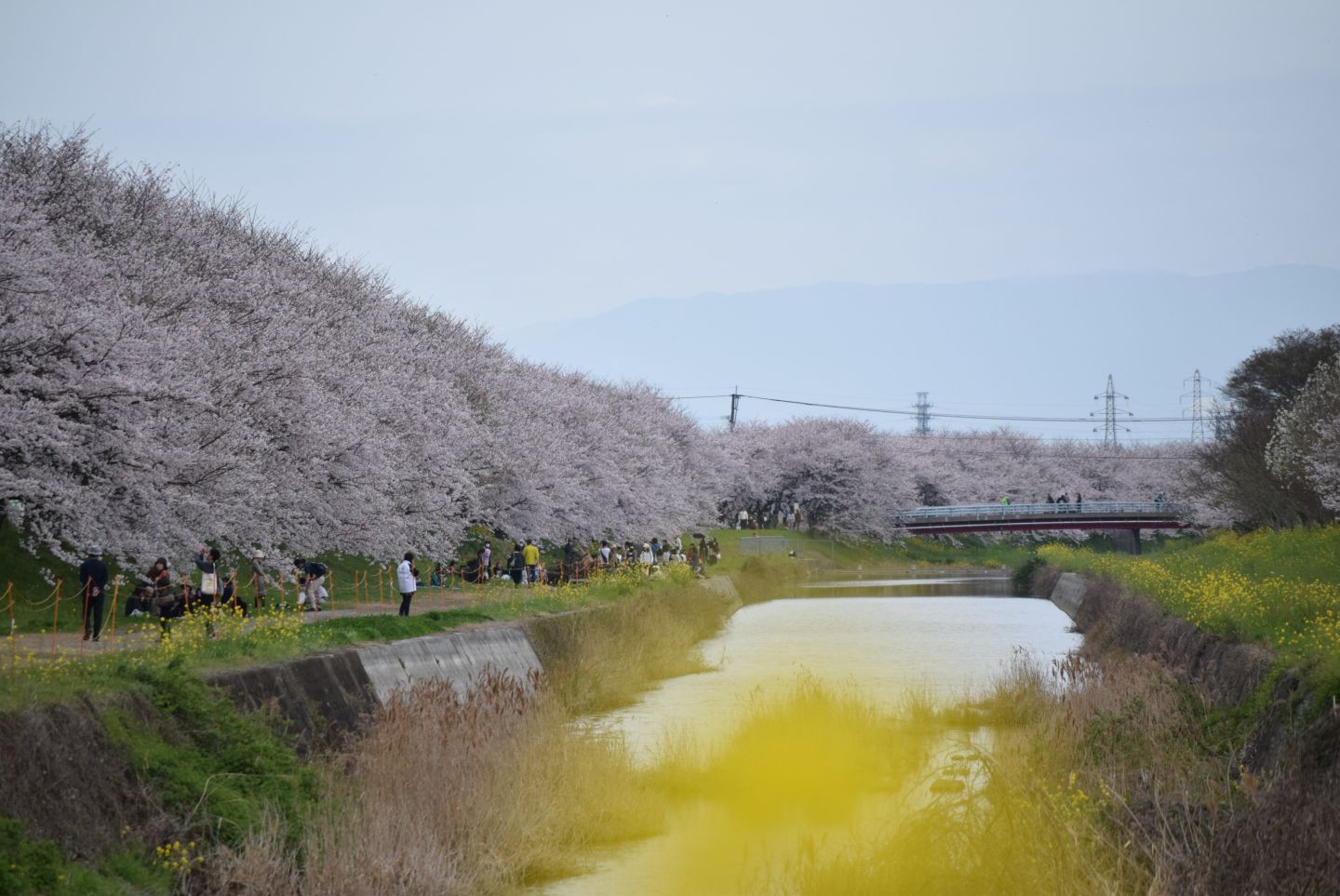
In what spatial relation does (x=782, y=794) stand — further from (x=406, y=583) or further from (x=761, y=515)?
(x=761, y=515)

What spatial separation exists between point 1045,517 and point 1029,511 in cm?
272

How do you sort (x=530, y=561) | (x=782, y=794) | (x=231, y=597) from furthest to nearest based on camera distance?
(x=530, y=561), (x=231, y=597), (x=782, y=794)

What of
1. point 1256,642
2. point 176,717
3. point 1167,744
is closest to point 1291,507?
point 1256,642

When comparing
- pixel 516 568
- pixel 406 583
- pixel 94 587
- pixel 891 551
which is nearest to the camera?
pixel 94 587

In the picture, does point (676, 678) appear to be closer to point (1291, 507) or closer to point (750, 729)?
point (750, 729)

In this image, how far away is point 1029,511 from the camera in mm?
117062

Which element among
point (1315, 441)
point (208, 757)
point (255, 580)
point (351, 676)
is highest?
point (1315, 441)

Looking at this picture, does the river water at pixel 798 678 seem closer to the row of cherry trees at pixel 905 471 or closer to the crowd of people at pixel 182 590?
the crowd of people at pixel 182 590

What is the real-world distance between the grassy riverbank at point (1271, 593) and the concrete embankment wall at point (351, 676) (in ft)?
39.6

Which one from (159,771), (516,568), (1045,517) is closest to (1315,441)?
(516,568)

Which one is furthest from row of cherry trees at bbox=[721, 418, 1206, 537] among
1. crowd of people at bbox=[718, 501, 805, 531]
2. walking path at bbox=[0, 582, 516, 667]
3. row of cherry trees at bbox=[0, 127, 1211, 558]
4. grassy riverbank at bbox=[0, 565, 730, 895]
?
grassy riverbank at bbox=[0, 565, 730, 895]

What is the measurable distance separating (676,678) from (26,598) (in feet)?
49.3

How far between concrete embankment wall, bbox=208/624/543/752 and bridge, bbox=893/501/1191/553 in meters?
90.0

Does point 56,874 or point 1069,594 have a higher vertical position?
point 1069,594
